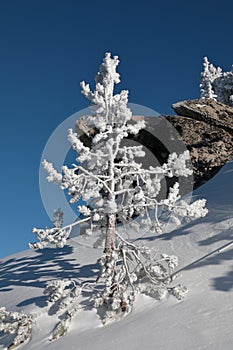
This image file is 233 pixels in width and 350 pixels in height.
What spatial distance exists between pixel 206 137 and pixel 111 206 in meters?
12.0

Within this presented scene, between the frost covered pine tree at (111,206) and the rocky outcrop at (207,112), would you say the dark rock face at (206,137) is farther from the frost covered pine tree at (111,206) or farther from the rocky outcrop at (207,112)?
the frost covered pine tree at (111,206)

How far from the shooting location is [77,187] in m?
7.75

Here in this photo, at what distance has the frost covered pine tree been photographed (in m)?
7.18

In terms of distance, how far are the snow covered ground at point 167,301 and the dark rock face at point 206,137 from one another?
5454 mm

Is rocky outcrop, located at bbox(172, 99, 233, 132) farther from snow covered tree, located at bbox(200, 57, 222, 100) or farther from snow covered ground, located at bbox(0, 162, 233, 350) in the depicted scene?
snow covered tree, located at bbox(200, 57, 222, 100)

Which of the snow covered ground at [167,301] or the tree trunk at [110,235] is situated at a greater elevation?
the tree trunk at [110,235]

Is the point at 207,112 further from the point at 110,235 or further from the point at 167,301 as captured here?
the point at 167,301

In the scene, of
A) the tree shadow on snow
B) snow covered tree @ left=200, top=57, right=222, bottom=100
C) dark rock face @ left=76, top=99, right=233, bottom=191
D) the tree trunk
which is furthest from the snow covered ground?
snow covered tree @ left=200, top=57, right=222, bottom=100

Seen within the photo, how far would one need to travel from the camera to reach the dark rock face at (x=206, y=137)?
17.7 meters

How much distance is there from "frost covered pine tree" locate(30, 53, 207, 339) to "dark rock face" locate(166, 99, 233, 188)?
32.5ft

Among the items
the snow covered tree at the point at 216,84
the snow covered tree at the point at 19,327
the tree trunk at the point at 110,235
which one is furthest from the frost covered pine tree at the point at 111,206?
the snow covered tree at the point at 216,84

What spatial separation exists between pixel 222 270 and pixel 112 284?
2345 mm

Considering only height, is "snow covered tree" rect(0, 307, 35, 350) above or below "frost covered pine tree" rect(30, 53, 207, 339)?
below

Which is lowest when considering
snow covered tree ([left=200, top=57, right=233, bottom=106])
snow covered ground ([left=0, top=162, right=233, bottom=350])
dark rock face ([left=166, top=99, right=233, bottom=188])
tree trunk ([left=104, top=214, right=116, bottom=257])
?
snow covered ground ([left=0, top=162, right=233, bottom=350])
